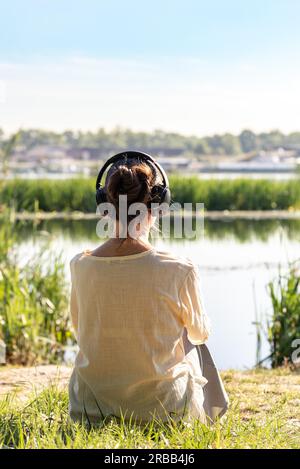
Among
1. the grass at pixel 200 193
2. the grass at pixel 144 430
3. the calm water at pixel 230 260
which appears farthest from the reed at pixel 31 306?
the grass at pixel 200 193

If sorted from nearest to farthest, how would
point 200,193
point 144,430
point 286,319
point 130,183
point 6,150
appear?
point 130,183 → point 144,430 → point 286,319 → point 6,150 → point 200,193

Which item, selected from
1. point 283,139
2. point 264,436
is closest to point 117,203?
point 264,436

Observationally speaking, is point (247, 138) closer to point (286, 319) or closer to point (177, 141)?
point (177, 141)

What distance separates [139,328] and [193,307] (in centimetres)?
16

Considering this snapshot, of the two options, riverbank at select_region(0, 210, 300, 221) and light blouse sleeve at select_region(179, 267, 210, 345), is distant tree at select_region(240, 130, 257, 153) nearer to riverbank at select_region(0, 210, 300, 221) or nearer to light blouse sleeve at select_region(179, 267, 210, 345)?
riverbank at select_region(0, 210, 300, 221)

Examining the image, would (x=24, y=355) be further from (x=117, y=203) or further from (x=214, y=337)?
(x=117, y=203)

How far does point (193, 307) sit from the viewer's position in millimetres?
2273

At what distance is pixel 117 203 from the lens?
2.25 meters

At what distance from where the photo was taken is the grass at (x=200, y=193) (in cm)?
1452

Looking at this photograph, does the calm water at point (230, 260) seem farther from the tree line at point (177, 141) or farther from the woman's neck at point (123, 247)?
the tree line at point (177, 141)

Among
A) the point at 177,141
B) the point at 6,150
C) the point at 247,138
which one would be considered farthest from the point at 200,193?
the point at 177,141

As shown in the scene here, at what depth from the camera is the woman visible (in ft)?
7.36
